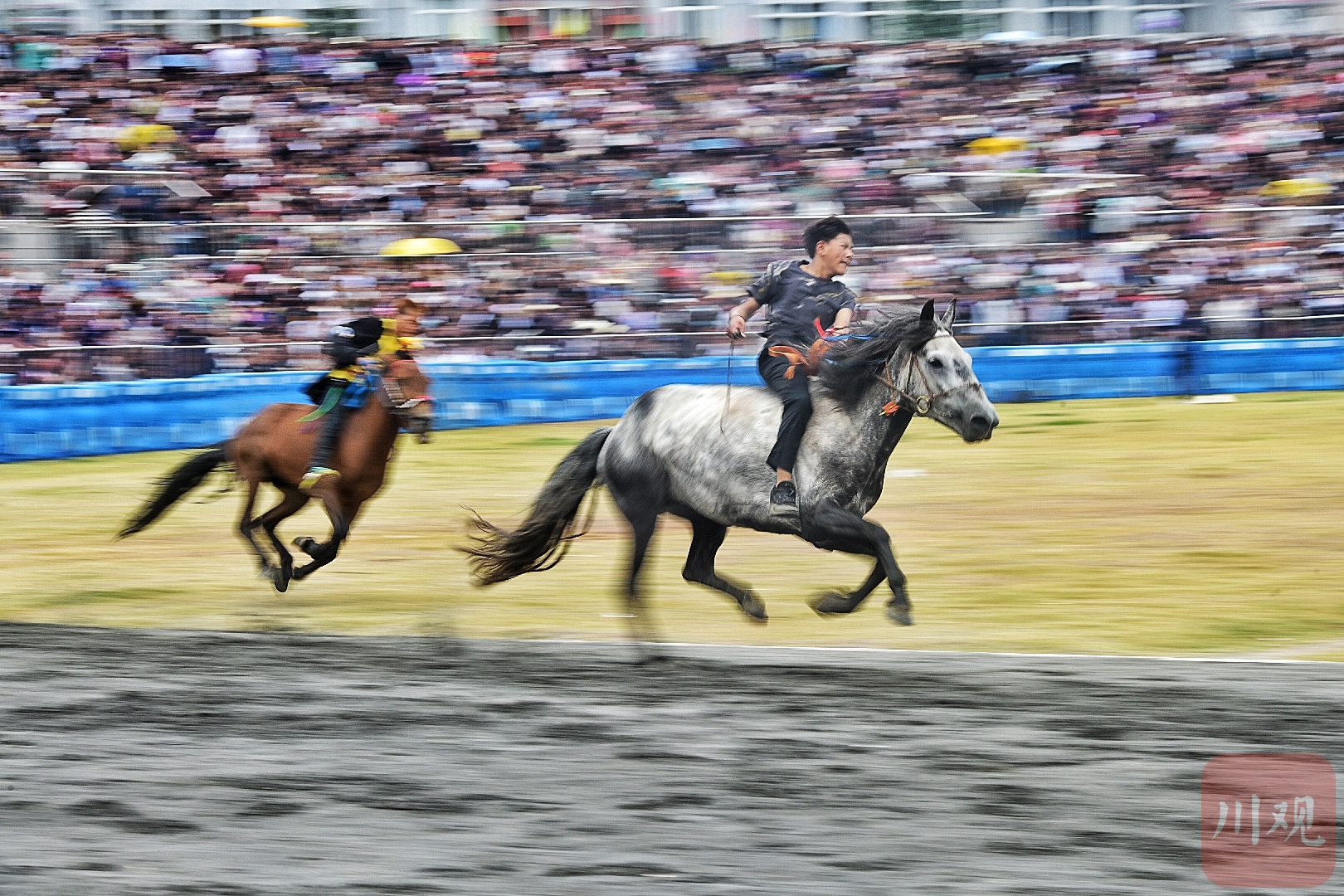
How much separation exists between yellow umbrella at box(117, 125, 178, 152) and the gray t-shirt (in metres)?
17.1

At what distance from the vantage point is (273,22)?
26766 millimetres

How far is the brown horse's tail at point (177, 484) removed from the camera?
33.7 feet

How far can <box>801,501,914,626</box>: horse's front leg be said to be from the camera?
7203 mm

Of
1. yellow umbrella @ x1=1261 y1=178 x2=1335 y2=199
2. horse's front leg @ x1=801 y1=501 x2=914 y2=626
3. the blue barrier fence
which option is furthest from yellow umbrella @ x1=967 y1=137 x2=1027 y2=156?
horse's front leg @ x1=801 y1=501 x2=914 y2=626

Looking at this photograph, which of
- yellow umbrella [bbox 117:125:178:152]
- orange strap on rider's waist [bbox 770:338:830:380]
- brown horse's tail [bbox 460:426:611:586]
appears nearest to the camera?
orange strap on rider's waist [bbox 770:338:830:380]

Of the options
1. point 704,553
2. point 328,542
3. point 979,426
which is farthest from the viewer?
point 328,542

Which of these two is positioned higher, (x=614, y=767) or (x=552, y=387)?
(x=614, y=767)

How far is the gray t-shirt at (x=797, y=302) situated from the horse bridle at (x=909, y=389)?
0.46 m

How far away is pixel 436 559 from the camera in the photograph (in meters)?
10.9

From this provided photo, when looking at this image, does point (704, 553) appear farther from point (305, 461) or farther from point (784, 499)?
point (305, 461)

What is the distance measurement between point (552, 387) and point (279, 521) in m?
9.73

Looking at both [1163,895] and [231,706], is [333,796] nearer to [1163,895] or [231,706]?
[231,706]

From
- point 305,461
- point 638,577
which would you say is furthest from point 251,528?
point 638,577

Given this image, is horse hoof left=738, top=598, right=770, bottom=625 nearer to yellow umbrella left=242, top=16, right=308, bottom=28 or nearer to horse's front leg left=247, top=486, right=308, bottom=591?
horse's front leg left=247, top=486, right=308, bottom=591
